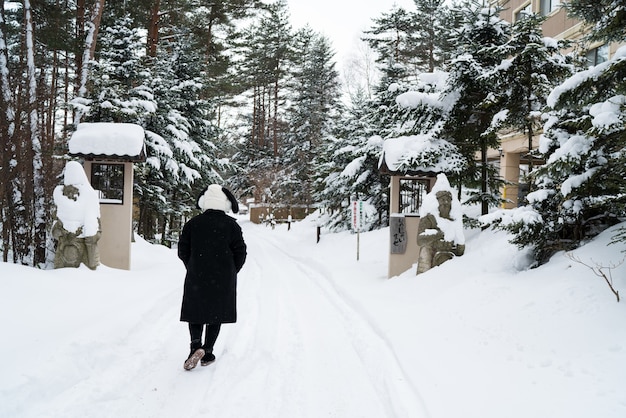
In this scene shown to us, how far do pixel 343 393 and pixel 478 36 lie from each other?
9602 mm

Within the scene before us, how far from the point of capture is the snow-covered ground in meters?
3.41

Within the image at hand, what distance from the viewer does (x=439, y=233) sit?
8.27 m

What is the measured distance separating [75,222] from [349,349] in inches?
244

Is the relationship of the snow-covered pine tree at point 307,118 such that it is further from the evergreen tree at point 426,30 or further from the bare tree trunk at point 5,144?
the bare tree trunk at point 5,144

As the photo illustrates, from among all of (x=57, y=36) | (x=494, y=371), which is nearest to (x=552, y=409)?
(x=494, y=371)

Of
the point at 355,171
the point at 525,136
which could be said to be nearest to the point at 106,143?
the point at 355,171

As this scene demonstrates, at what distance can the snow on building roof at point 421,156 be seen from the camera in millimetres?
9609

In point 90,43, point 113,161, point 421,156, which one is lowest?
point 113,161

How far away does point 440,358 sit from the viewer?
14.9ft

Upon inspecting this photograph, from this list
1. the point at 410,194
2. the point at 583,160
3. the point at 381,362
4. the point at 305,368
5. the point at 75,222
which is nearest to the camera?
the point at 305,368

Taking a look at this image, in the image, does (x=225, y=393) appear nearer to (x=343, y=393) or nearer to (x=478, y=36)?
(x=343, y=393)

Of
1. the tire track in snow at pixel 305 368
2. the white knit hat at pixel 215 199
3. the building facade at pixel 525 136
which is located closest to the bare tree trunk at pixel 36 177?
the tire track in snow at pixel 305 368

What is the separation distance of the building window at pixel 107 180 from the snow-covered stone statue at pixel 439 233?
691cm

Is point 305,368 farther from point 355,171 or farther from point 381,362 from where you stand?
point 355,171
